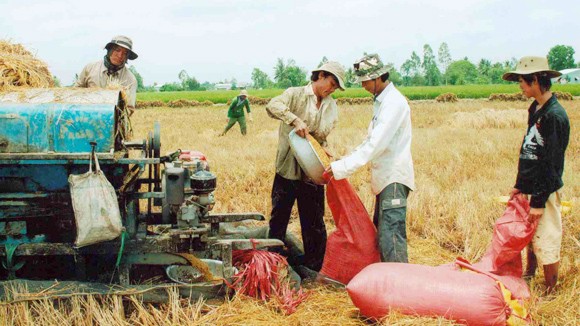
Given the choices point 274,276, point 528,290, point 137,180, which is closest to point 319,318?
point 274,276

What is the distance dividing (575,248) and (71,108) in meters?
4.49

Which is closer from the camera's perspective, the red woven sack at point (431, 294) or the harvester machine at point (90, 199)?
the red woven sack at point (431, 294)

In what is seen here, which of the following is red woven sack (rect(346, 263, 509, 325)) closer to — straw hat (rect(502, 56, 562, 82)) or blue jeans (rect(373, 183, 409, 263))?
blue jeans (rect(373, 183, 409, 263))

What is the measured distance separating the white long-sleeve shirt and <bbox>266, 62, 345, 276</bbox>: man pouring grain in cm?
50

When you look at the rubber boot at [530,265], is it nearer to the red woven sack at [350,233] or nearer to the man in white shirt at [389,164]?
the man in white shirt at [389,164]

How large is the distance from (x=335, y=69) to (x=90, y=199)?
2.20 m

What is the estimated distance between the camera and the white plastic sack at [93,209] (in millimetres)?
3539

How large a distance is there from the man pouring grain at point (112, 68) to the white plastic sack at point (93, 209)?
74.7 inches

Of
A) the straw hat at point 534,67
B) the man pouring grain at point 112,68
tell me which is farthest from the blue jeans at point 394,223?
the man pouring grain at point 112,68

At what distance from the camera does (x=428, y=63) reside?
140 metres

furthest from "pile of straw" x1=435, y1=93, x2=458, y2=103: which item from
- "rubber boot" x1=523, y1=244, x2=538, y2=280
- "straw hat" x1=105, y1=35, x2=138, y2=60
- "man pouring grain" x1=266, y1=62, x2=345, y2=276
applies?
"straw hat" x1=105, y1=35, x2=138, y2=60

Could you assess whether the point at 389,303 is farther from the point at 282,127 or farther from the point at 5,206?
the point at 5,206

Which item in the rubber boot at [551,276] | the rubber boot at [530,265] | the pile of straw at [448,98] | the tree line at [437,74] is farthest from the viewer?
the tree line at [437,74]

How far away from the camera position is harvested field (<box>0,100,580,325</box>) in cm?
382
